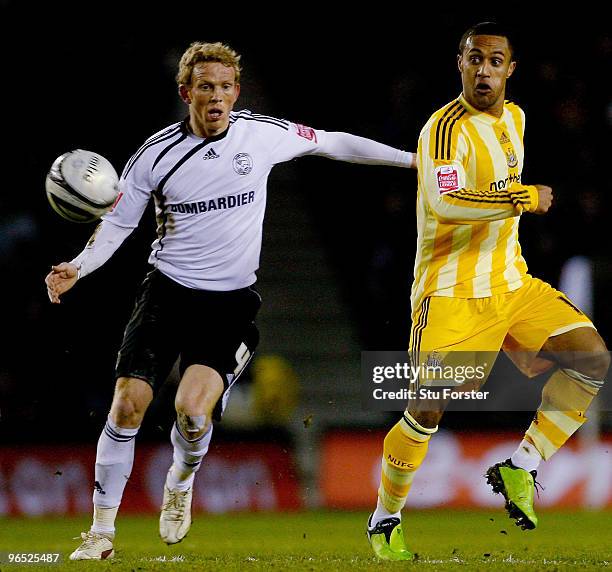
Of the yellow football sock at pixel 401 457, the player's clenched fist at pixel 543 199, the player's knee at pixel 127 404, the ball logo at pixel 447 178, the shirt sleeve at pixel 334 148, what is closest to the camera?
the player's clenched fist at pixel 543 199

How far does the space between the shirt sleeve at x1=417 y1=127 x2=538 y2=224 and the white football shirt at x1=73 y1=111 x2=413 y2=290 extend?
1.48ft

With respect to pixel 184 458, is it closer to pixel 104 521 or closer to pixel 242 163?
pixel 104 521

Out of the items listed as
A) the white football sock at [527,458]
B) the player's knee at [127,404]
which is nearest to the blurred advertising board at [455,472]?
the white football sock at [527,458]

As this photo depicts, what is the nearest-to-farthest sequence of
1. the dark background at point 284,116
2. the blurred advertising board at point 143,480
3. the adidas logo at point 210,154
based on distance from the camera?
the adidas logo at point 210,154, the blurred advertising board at point 143,480, the dark background at point 284,116

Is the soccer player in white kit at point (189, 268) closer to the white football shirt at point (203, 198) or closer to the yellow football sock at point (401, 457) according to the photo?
the white football shirt at point (203, 198)

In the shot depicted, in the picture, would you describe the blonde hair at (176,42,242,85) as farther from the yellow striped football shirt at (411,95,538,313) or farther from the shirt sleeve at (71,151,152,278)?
the yellow striped football shirt at (411,95,538,313)

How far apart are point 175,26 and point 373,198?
3188 mm

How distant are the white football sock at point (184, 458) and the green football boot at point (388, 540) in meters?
1.08

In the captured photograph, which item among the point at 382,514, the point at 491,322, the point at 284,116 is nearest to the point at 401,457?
the point at 382,514

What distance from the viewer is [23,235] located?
11.4 m

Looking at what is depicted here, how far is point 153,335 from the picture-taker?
6.50 meters

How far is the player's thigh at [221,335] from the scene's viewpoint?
6.56 metres

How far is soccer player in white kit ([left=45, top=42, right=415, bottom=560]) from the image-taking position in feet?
21.2

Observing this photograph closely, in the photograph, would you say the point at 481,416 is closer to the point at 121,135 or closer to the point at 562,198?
the point at 562,198
